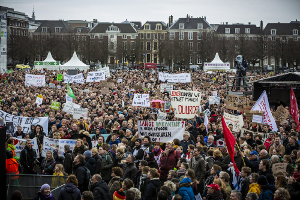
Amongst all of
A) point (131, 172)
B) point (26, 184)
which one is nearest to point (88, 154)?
point (131, 172)

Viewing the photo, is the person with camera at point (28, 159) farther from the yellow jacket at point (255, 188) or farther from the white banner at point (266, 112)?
the white banner at point (266, 112)

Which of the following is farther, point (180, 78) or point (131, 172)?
point (180, 78)

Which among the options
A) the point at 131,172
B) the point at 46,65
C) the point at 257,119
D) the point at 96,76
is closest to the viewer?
the point at 131,172

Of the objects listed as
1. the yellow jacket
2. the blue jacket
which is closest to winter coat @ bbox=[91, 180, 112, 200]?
the blue jacket

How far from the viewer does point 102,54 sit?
73.1 metres

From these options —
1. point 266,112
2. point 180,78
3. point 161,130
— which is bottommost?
point 161,130

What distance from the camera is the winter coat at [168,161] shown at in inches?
343

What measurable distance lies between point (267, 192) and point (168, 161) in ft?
8.80

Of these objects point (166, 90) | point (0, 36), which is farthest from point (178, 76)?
point (0, 36)

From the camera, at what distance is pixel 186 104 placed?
1438cm

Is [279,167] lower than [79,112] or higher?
lower

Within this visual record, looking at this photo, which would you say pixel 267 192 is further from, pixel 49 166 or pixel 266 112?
pixel 266 112

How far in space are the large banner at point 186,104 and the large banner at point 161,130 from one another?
3642 millimetres

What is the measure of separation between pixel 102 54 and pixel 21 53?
15.5 m
